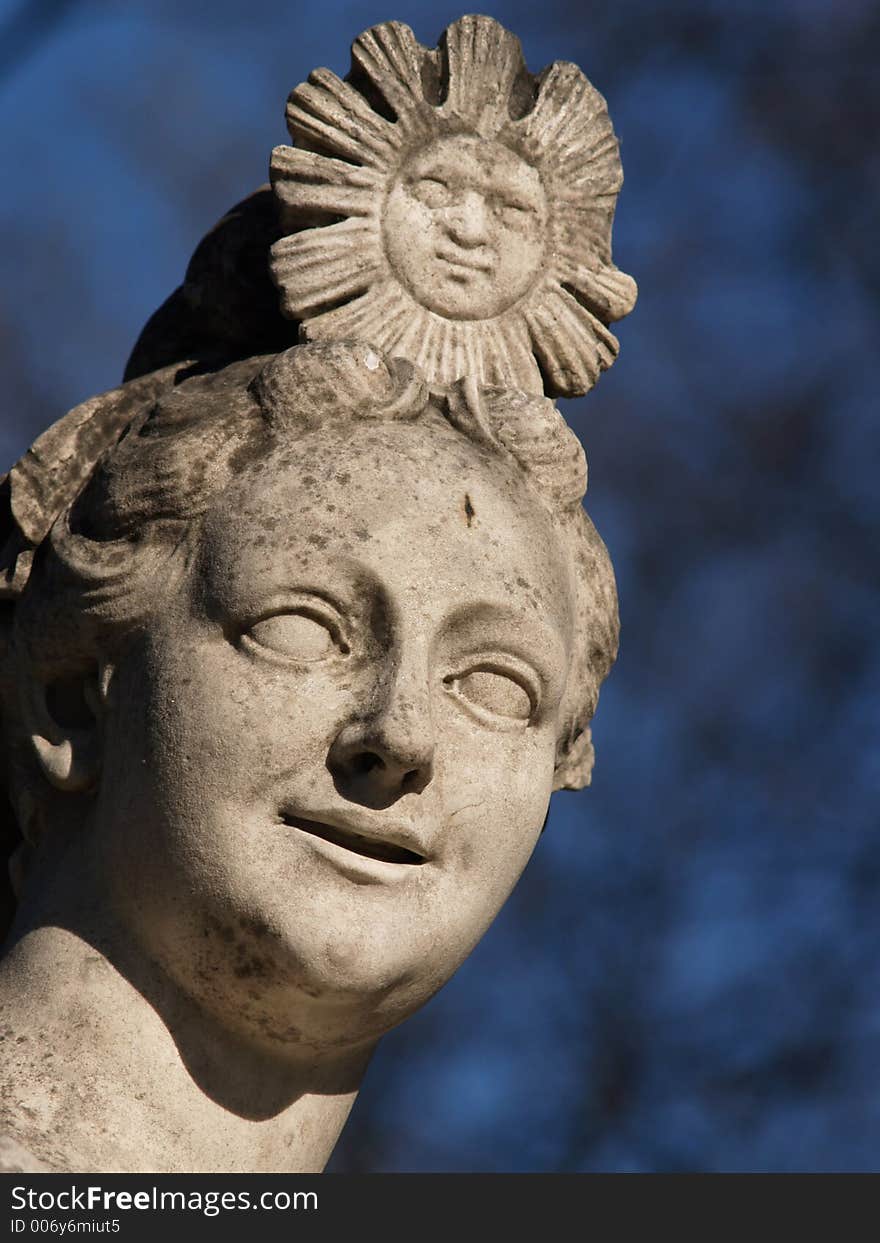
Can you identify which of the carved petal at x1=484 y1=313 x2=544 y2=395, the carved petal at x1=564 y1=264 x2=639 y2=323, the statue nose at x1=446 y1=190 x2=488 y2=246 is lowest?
the carved petal at x1=484 y1=313 x2=544 y2=395

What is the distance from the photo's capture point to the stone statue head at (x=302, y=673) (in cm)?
372

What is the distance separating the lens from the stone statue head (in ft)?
12.2

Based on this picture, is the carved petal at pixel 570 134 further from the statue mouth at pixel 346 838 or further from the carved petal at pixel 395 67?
the statue mouth at pixel 346 838

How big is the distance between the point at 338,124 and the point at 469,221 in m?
0.29

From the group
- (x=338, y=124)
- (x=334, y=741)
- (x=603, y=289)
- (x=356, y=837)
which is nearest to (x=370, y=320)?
(x=338, y=124)

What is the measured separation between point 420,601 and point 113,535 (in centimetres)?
57

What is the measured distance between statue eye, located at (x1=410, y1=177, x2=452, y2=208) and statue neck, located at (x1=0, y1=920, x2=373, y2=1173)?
4.80 feet

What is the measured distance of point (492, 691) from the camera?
3906mm

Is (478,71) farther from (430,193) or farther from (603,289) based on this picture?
(603,289)

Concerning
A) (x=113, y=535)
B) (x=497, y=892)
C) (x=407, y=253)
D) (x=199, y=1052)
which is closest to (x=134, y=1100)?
(x=199, y=1052)

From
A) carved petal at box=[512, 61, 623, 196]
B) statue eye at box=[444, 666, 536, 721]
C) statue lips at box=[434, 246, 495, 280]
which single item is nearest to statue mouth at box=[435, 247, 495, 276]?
statue lips at box=[434, 246, 495, 280]

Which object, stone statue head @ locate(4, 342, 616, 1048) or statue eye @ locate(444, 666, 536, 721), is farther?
statue eye @ locate(444, 666, 536, 721)

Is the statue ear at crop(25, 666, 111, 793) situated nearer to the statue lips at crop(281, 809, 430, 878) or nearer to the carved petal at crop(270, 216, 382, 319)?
the statue lips at crop(281, 809, 430, 878)

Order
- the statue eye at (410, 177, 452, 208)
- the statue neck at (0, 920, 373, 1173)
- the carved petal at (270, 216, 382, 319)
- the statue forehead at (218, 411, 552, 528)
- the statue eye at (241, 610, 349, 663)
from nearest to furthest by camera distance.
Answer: the statue neck at (0, 920, 373, 1173) < the statue eye at (241, 610, 349, 663) < the statue forehead at (218, 411, 552, 528) < the carved petal at (270, 216, 382, 319) < the statue eye at (410, 177, 452, 208)
